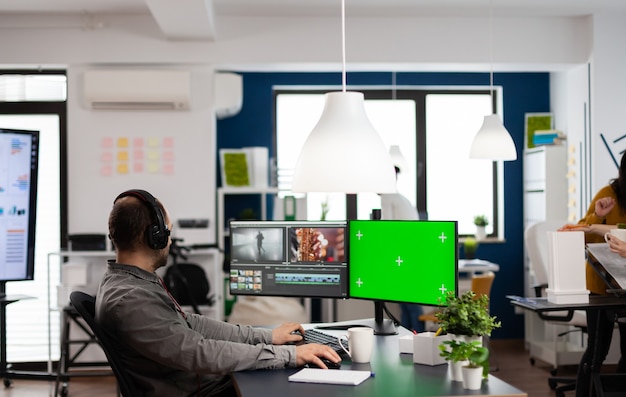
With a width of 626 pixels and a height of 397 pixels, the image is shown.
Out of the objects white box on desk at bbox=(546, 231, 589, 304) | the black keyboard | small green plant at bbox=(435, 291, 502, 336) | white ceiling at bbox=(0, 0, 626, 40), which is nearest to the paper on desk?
white box on desk at bbox=(546, 231, 589, 304)

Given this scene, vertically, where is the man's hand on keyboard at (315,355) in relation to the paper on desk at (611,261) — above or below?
below

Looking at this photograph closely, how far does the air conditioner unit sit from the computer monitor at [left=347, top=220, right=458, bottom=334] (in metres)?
3.05

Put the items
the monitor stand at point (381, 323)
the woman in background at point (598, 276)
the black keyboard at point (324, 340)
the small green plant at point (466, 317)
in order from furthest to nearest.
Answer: the woman in background at point (598, 276) → the monitor stand at point (381, 323) → the black keyboard at point (324, 340) → the small green plant at point (466, 317)

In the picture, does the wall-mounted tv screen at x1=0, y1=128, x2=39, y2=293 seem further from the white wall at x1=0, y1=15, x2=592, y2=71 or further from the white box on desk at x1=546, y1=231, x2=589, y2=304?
the white box on desk at x1=546, y1=231, x2=589, y2=304

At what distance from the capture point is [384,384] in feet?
7.31

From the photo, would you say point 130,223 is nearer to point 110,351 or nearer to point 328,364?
point 110,351

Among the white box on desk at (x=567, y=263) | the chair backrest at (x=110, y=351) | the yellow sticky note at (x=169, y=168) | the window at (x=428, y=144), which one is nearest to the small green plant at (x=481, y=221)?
the window at (x=428, y=144)

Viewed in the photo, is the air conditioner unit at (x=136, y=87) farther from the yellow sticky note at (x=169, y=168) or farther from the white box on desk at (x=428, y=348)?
the white box on desk at (x=428, y=348)

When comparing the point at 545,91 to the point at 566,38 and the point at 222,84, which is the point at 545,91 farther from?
the point at 222,84

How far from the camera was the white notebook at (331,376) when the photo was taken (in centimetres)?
224

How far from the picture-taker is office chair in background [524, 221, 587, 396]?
5.21 m

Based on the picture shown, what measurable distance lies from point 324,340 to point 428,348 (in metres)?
0.49

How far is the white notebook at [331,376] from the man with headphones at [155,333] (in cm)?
6

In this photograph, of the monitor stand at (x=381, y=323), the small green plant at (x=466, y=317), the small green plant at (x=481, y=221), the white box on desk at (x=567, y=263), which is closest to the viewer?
the small green plant at (x=466, y=317)
